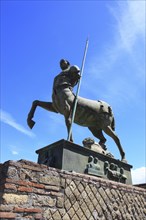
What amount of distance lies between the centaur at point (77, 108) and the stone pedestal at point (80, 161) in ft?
1.44

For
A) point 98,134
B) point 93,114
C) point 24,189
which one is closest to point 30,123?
point 93,114

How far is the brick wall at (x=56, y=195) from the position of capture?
3.69 m

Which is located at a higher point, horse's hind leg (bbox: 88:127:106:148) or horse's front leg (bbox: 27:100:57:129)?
horse's front leg (bbox: 27:100:57:129)

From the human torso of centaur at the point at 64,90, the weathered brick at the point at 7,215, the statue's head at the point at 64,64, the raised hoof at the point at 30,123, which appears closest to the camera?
the weathered brick at the point at 7,215

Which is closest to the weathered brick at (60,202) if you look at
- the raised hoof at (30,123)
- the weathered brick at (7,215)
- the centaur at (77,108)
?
the weathered brick at (7,215)

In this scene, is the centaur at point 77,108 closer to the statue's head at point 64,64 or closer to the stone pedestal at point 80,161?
the statue's head at point 64,64

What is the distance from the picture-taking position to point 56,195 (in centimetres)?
419

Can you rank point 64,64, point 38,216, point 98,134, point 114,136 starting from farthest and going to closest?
point 98,134 → point 114,136 → point 64,64 → point 38,216

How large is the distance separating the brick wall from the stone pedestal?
0.23 metres

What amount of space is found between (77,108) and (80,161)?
1312mm

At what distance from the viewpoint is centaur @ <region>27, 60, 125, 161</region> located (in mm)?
5637

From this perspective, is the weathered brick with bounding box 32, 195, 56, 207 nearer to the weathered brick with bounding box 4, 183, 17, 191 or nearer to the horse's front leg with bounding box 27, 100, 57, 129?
the weathered brick with bounding box 4, 183, 17, 191

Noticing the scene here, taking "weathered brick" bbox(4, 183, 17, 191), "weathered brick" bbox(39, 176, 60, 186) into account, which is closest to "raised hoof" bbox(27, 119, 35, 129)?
"weathered brick" bbox(39, 176, 60, 186)

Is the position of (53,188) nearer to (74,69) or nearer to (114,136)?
(114,136)
